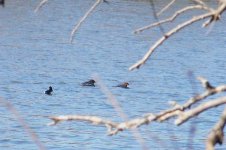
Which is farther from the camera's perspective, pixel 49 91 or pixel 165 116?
pixel 49 91

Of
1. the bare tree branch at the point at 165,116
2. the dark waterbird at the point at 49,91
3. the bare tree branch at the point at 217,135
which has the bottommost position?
the bare tree branch at the point at 217,135

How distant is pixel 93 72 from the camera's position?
940 inches

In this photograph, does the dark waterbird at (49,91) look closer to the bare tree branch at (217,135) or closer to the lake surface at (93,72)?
the lake surface at (93,72)

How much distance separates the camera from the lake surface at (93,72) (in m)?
16.9

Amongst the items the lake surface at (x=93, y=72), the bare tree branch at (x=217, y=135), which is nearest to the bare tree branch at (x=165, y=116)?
the bare tree branch at (x=217, y=135)

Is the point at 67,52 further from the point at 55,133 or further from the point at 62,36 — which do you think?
the point at 55,133

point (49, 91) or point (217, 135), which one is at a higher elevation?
point (49, 91)

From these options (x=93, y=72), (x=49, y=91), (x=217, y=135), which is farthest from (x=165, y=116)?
(x=93, y=72)

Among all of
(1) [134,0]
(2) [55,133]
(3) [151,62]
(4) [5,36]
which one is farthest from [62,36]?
(2) [55,133]

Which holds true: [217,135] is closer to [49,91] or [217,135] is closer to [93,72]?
[49,91]

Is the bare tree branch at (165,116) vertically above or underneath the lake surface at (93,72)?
underneath

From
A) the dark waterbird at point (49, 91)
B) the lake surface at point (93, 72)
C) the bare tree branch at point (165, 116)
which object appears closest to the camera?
the bare tree branch at point (165, 116)

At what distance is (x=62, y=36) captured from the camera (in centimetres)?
3481

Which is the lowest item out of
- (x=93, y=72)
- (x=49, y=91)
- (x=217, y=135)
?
(x=217, y=135)
